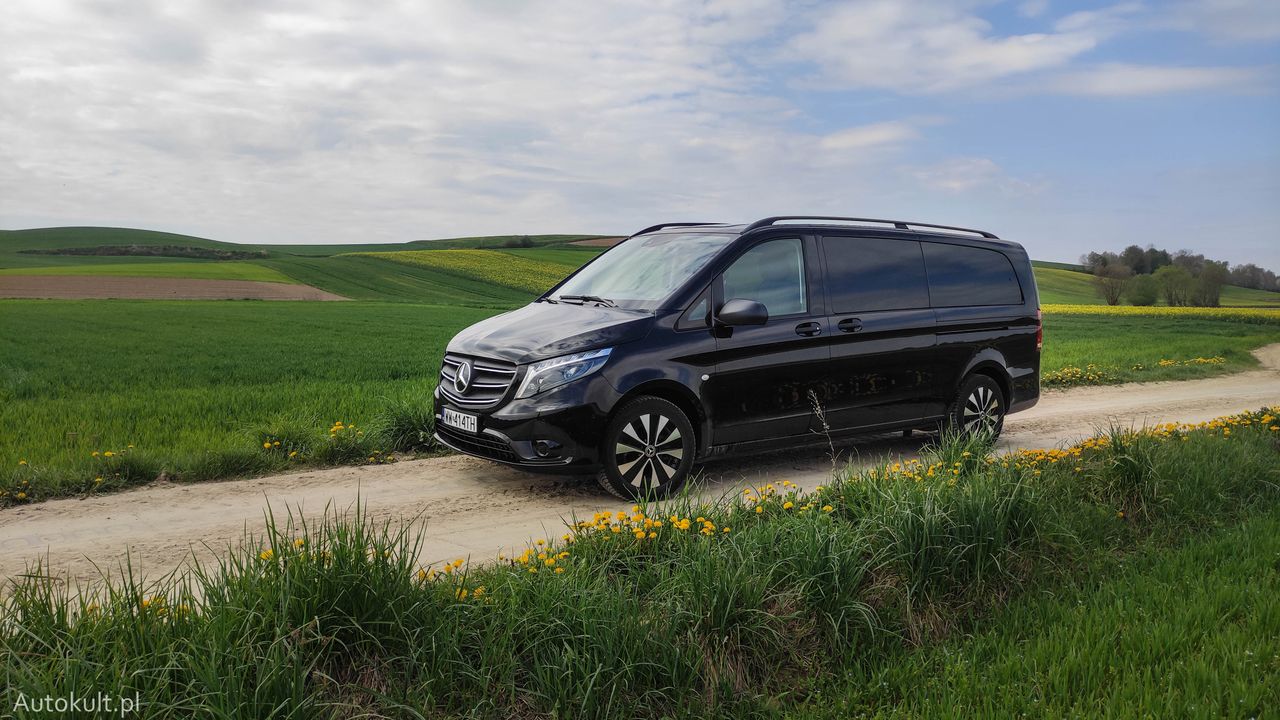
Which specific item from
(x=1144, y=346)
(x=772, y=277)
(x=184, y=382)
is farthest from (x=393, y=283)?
(x=772, y=277)

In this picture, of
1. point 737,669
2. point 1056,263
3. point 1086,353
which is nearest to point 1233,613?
point 737,669

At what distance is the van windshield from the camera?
673 cm

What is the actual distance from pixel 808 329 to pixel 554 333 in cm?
211

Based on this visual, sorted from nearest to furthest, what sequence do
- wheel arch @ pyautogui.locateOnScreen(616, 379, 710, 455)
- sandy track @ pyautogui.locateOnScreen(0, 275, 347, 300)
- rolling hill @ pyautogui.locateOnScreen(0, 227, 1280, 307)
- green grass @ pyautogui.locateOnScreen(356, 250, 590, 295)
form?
1. wheel arch @ pyautogui.locateOnScreen(616, 379, 710, 455)
2. sandy track @ pyautogui.locateOnScreen(0, 275, 347, 300)
3. rolling hill @ pyautogui.locateOnScreen(0, 227, 1280, 307)
4. green grass @ pyautogui.locateOnScreen(356, 250, 590, 295)

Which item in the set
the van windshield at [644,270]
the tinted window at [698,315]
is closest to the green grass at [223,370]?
the van windshield at [644,270]

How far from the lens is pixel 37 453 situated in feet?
24.0

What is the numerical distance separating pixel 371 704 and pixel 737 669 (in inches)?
55.0

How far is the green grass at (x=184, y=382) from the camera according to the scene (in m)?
7.27

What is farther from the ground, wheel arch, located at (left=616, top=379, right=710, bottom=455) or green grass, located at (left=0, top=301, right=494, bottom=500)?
wheel arch, located at (left=616, top=379, right=710, bottom=455)

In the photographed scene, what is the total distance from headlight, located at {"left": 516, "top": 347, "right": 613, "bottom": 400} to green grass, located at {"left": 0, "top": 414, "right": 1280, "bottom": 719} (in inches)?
59.2

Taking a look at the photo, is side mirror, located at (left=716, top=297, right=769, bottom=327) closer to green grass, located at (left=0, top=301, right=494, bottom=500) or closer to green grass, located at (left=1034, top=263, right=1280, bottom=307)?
green grass, located at (left=0, top=301, right=494, bottom=500)

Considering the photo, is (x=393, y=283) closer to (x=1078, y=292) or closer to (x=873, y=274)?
(x=873, y=274)

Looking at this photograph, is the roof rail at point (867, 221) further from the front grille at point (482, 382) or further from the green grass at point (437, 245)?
the green grass at point (437, 245)

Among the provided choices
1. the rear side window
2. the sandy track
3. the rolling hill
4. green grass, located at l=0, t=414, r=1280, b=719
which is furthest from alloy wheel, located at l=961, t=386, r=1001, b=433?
the sandy track
